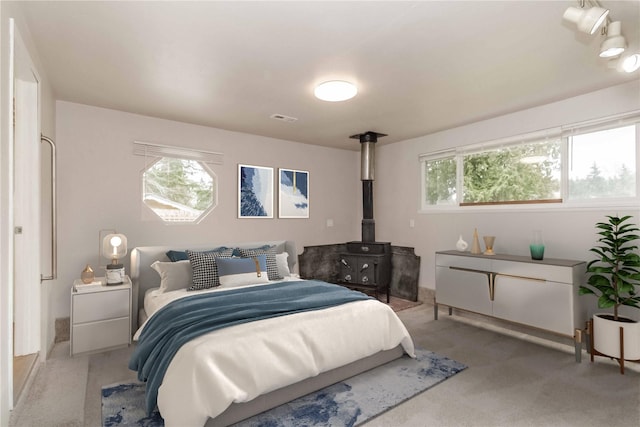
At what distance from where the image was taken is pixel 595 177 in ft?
11.1

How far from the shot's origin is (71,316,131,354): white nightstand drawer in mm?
3047

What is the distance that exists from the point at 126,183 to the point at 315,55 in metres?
2.69

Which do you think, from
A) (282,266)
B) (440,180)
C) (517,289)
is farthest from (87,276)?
(440,180)

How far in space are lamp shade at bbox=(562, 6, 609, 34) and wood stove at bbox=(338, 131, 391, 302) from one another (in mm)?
2998

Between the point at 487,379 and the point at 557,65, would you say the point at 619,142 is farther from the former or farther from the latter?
the point at 487,379

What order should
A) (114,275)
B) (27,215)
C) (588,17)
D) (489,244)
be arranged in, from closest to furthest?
(588,17), (27,215), (114,275), (489,244)

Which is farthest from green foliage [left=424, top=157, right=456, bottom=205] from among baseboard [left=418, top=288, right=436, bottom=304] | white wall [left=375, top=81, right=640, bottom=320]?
baseboard [left=418, top=288, right=436, bottom=304]

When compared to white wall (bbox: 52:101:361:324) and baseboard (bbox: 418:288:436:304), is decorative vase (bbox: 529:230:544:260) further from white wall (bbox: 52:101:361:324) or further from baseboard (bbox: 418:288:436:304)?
white wall (bbox: 52:101:361:324)

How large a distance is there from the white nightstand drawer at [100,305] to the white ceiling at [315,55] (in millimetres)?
1921

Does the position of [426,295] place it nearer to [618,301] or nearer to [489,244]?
[489,244]

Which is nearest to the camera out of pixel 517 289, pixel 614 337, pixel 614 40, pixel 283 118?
pixel 614 40

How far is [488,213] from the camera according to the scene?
420 cm

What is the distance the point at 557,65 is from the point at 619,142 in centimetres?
121

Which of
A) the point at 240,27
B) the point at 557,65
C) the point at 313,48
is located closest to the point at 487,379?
the point at 557,65
